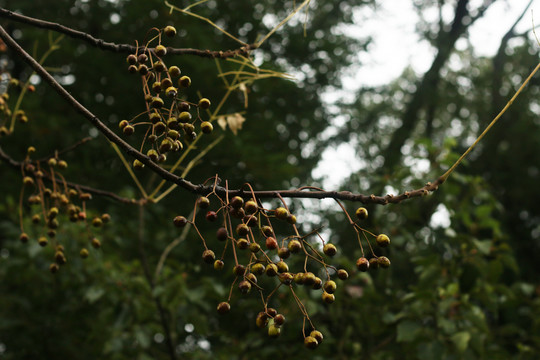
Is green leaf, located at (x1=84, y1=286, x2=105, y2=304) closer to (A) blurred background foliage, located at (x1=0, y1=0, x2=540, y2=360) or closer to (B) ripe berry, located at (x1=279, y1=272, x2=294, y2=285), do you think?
(A) blurred background foliage, located at (x1=0, y1=0, x2=540, y2=360)

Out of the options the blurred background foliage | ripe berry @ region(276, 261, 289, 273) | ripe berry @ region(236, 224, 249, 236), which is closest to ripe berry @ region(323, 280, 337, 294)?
ripe berry @ region(276, 261, 289, 273)

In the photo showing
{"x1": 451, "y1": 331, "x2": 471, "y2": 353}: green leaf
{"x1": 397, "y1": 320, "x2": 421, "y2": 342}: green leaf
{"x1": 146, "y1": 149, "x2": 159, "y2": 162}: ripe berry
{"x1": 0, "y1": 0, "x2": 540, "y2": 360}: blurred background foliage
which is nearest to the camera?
{"x1": 146, "y1": 149, "x2": 159, "y2": 162}: ripe berry

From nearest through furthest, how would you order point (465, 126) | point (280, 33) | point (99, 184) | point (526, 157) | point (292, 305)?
point (292, 305)
point (99, 184)
point (280, 33)
point (526, 157)
point (465, 126)

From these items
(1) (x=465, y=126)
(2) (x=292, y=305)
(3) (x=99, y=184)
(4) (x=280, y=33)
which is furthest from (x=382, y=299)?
(1) (x=465, y=126)

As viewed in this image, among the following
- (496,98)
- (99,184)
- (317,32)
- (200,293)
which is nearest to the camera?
(200,293)

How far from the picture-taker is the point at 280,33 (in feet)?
16.7

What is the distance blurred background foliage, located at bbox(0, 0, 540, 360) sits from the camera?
8.02 ft

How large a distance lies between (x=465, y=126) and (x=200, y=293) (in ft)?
26.7

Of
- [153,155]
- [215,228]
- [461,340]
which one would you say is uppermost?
[215,228]

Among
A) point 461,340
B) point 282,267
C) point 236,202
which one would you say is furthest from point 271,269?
point 461,340

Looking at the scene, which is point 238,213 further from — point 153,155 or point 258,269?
point 153,155

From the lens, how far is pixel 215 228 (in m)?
3.73

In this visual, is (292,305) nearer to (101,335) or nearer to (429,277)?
(429,277)

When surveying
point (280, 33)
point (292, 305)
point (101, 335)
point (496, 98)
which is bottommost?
point (101, 335)
